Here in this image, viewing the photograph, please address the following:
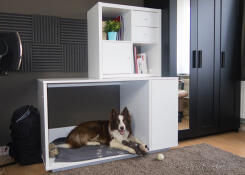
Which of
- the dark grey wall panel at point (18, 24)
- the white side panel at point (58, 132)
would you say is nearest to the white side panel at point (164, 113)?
the white side panel at point (58, 132)

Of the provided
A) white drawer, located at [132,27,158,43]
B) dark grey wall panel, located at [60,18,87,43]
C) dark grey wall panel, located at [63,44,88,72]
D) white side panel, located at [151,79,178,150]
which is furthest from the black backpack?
white drawer, located at [132,27,158,43]

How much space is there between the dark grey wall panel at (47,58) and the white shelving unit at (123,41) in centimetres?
38

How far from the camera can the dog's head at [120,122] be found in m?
2.46

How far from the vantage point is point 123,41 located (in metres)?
2.48

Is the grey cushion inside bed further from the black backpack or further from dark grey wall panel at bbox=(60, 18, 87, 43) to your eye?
dark grey wall panel at bbox=(60, 18, 87, 43)

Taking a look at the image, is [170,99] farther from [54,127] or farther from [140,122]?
[54,127]

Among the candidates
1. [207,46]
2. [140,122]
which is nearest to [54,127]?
[140,122]

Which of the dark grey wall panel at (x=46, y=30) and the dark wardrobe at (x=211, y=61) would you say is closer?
the dark grey wall panel at (x=46, y=30)

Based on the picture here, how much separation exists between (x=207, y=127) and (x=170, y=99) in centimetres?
94

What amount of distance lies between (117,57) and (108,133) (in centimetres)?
87

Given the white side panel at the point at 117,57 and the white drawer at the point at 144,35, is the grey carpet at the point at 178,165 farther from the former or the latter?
the white drawer at the point at 144,35

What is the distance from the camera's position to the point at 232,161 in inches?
89.0

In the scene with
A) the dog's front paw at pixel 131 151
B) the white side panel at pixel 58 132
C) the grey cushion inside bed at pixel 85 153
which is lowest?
the grey cushion inside bed at pixel 85 153

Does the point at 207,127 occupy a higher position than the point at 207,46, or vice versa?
the point at 207,46
